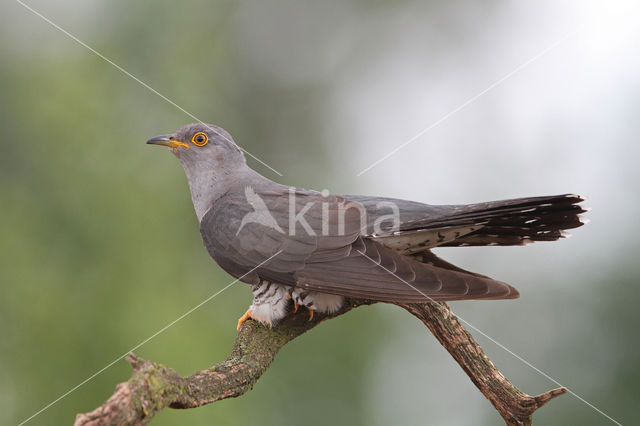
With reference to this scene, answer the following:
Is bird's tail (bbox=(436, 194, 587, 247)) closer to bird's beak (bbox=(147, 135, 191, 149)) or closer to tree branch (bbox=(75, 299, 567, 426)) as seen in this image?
tree branch (bbox=(75, 299, 567, 426))

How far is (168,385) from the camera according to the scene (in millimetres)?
2219

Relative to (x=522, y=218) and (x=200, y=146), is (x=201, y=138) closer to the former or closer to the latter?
(x=200, y=146)

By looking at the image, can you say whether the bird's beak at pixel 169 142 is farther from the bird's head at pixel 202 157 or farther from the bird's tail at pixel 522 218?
the bird's tail at pixel 522 218

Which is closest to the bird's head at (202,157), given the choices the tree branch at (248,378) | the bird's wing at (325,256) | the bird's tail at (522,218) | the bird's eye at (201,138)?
the bird's eye at (201,138)

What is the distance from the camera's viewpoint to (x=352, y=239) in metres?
3.15

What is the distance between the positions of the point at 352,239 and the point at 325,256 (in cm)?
17

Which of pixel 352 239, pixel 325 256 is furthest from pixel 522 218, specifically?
pixel 325 256

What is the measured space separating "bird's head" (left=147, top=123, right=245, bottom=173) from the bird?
200mm

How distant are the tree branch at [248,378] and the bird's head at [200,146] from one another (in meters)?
1.08

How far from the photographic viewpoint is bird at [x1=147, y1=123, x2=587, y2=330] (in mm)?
2867

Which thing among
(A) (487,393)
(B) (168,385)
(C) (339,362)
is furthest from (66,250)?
(A) (487,393)

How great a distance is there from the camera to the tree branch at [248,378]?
6.67ft

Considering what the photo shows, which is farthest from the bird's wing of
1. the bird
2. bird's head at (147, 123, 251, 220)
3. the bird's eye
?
the bird's eye

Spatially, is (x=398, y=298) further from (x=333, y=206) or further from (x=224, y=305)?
(x=224, y=305)
